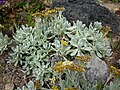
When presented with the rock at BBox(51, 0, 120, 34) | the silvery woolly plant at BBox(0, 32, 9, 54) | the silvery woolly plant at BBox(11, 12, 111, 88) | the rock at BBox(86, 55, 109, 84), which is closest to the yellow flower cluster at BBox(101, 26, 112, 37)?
the silvery woolly plant at BBox(11, 12, 111, 88)

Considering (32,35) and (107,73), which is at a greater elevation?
(32,35)

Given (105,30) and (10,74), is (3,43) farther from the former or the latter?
(105,30)

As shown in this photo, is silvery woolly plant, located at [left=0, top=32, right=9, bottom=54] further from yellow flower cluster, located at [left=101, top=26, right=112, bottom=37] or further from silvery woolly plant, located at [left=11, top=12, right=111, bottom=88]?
yellow flower cluster, located at [left=101, top=26, right=112, bottom=37]

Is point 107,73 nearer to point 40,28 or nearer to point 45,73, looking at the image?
point 45,73

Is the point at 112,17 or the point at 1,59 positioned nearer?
the point at 1,59

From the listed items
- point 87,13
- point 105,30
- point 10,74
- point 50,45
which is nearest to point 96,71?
point 105,30

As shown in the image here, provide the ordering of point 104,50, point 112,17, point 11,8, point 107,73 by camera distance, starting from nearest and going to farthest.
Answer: point 107,73 < point 104,50 < point 112,17 < point 11,8

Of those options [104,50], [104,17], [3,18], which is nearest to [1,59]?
[3,18]
